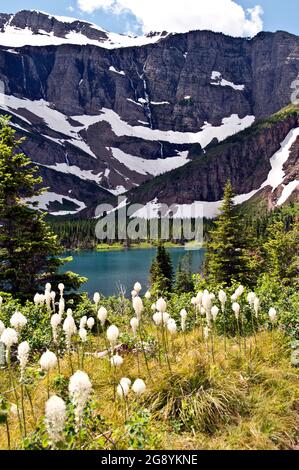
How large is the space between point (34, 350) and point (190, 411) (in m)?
4.41

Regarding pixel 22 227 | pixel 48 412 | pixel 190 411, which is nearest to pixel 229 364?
pixel 190 411

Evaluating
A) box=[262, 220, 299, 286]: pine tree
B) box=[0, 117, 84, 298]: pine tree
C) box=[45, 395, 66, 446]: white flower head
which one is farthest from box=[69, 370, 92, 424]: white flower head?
box=[262, 220, 299, 286]: pine tree

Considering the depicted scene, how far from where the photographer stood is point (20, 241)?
15.3 m

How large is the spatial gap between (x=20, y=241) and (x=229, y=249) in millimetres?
16441

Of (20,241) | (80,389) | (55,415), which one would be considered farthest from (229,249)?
(55,415)

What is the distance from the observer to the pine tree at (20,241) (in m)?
15.5

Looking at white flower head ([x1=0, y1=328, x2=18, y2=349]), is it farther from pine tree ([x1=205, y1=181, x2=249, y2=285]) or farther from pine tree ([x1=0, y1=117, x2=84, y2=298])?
pine tree ([x1=205, y1=181, x2=249, y2=285])

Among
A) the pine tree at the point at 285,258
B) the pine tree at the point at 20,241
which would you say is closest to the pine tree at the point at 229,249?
the pine tree at the point at 285,258

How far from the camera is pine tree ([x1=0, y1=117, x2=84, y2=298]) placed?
15531mm

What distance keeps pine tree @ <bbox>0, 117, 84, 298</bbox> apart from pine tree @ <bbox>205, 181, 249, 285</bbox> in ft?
45.2

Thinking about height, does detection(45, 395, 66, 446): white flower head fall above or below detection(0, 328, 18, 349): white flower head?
below

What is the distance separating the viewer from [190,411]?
5.00 m
